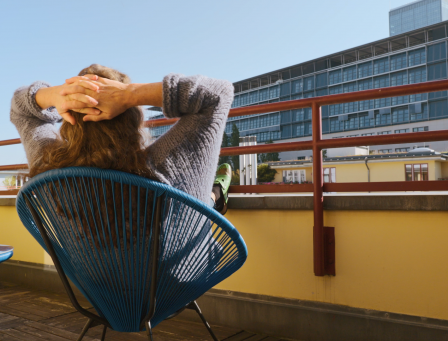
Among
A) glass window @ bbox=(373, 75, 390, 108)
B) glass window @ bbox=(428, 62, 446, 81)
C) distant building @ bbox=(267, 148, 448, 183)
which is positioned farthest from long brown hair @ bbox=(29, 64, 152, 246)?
glass window @ bbox=(373, 75, 390, 108)

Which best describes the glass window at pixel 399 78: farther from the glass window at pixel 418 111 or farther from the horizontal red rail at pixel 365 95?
the horizontal red rail at pixel 365 95

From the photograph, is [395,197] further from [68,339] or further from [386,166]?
[386,166]

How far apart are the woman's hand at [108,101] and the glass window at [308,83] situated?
7852 centimetres

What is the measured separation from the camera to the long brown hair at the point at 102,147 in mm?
946

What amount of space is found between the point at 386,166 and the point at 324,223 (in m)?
59.6

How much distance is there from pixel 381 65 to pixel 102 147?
78504mm

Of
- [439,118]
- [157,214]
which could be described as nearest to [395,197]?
[157,214]

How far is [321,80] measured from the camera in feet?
248

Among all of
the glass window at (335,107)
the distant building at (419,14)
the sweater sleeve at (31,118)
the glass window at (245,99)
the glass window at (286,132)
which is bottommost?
the sweater sleeve at (31,118)

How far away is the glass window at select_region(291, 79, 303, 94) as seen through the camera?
77.2 meters

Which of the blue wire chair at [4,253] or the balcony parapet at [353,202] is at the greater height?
the balcony parapet at [353,202]

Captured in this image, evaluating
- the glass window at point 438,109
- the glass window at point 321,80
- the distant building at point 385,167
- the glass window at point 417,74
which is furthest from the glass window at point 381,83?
the distant building at point 385,167

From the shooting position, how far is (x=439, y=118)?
66.6 m

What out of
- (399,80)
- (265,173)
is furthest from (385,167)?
(399,80)
